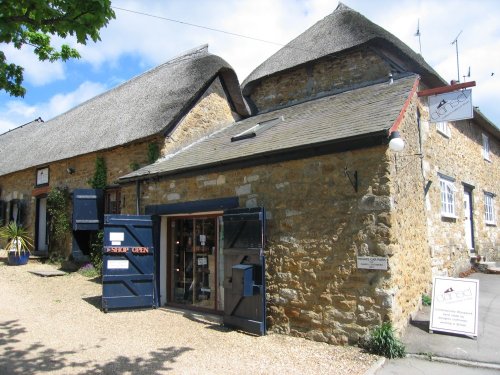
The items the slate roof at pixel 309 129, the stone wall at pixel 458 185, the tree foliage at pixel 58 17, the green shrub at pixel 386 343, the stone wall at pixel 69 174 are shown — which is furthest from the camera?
the stone wall at pixel 69 174

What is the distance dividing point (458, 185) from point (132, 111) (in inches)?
384

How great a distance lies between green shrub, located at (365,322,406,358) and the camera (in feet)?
17.7

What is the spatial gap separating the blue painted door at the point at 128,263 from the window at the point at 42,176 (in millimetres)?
7440

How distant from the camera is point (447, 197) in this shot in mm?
10266

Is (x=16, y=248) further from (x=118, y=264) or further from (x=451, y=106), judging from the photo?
(x=451, y=106)

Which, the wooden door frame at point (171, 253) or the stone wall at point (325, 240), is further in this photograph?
the wooden door frame at point (171, 253)

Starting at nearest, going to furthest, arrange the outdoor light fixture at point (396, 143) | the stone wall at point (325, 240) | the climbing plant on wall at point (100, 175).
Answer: the outdoor light fixture at point (396, 143) → the stone wall at point (325, 240) → the climbing plant on wall at point (100, 175)

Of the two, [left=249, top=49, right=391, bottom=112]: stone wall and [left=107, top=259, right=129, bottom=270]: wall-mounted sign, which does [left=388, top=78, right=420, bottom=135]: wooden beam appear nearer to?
[left=249, top=49, right=391, bottom=112]: stone wall

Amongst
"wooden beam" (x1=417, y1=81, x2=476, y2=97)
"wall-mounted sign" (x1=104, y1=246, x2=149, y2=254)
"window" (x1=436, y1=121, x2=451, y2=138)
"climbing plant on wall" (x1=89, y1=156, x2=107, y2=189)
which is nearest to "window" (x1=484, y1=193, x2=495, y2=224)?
"window" (x1=436, y1=121, x2=451, y2=138)

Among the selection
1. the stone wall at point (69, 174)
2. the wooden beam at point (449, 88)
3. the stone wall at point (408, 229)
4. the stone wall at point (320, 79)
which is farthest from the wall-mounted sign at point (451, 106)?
the stone wall at point (69, 174)

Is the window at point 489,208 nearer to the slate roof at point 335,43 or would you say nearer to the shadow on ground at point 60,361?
the slate roof at point 335,43

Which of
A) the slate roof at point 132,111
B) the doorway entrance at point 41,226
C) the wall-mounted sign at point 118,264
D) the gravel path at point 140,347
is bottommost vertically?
the gravel path at point 140,347

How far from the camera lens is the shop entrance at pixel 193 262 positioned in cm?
848

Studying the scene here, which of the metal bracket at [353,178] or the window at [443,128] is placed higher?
the window at [443,128]
